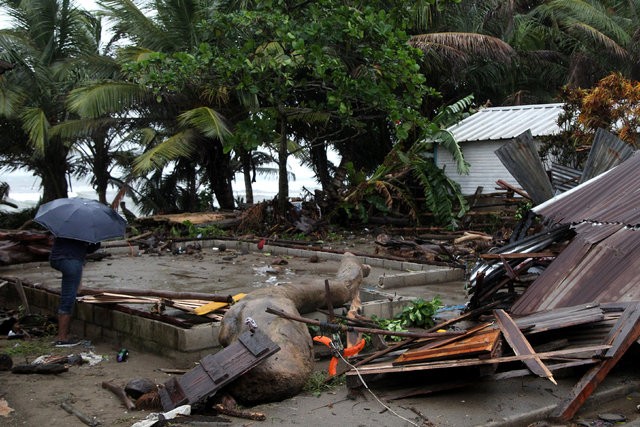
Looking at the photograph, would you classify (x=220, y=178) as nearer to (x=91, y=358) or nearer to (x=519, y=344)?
(x=91, y=358)

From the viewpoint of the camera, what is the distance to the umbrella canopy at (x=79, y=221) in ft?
26.2

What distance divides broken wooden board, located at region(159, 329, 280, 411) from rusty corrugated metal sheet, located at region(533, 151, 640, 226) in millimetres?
4286

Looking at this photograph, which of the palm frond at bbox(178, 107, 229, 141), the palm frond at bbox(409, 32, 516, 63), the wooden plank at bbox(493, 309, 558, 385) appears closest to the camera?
the wooden plank at bbox(493, 309, 558, 385)

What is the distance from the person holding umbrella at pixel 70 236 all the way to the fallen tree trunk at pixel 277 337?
7.45ft

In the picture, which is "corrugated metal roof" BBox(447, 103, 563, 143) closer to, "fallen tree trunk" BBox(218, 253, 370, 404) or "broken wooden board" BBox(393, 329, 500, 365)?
"fallen tree trunk" BBox(218, 253, 370, 404)

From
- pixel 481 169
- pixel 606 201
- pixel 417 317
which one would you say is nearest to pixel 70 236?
pixel 417 317

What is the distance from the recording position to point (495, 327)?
20.4ft

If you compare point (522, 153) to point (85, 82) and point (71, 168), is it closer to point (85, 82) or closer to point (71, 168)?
point (85, 82)

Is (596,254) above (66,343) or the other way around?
above

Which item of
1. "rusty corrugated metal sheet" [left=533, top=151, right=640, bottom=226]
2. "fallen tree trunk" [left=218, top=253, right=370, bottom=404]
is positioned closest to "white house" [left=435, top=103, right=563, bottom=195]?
"rusty corrugated metal sheet" [left=533, top=151, right=640, bottom=226]

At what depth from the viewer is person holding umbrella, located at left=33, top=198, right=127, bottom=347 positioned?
8.00 m

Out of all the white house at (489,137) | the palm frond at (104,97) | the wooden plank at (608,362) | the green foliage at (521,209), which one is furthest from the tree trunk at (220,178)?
the wooden plank at (608,362)

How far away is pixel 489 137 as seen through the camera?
1941cm

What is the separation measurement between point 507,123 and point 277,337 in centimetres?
1558
